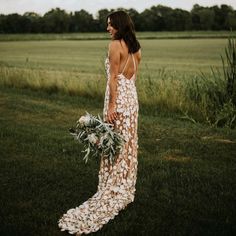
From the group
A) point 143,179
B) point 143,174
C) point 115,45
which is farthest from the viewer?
point 143,174

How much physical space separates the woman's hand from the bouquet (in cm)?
7

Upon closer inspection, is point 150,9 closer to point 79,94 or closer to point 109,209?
point 79,94

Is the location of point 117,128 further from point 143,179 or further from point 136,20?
point 136,20

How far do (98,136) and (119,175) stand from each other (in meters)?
0.56

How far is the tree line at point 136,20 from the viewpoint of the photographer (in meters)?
98.4

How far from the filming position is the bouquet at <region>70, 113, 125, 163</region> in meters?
4.37

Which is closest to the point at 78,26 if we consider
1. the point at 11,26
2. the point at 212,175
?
the point at 11,26

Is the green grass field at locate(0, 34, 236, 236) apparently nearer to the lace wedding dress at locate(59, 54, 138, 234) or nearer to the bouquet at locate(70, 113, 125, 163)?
the lace wedding dress at locate(59, 54, 138, 234)

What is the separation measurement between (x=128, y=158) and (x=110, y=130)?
19.6 inches

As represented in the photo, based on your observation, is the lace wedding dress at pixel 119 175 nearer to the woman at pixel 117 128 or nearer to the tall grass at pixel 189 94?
the woman at pixel 117 128

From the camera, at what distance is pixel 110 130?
173 inches

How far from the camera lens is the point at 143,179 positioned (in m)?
5.93

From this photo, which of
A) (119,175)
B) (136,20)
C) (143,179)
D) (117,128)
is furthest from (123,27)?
(136,20)

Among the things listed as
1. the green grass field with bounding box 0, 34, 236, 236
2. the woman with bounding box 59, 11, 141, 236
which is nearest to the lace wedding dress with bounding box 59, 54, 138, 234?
the woman with bounding box 59, 11, 141, 236
